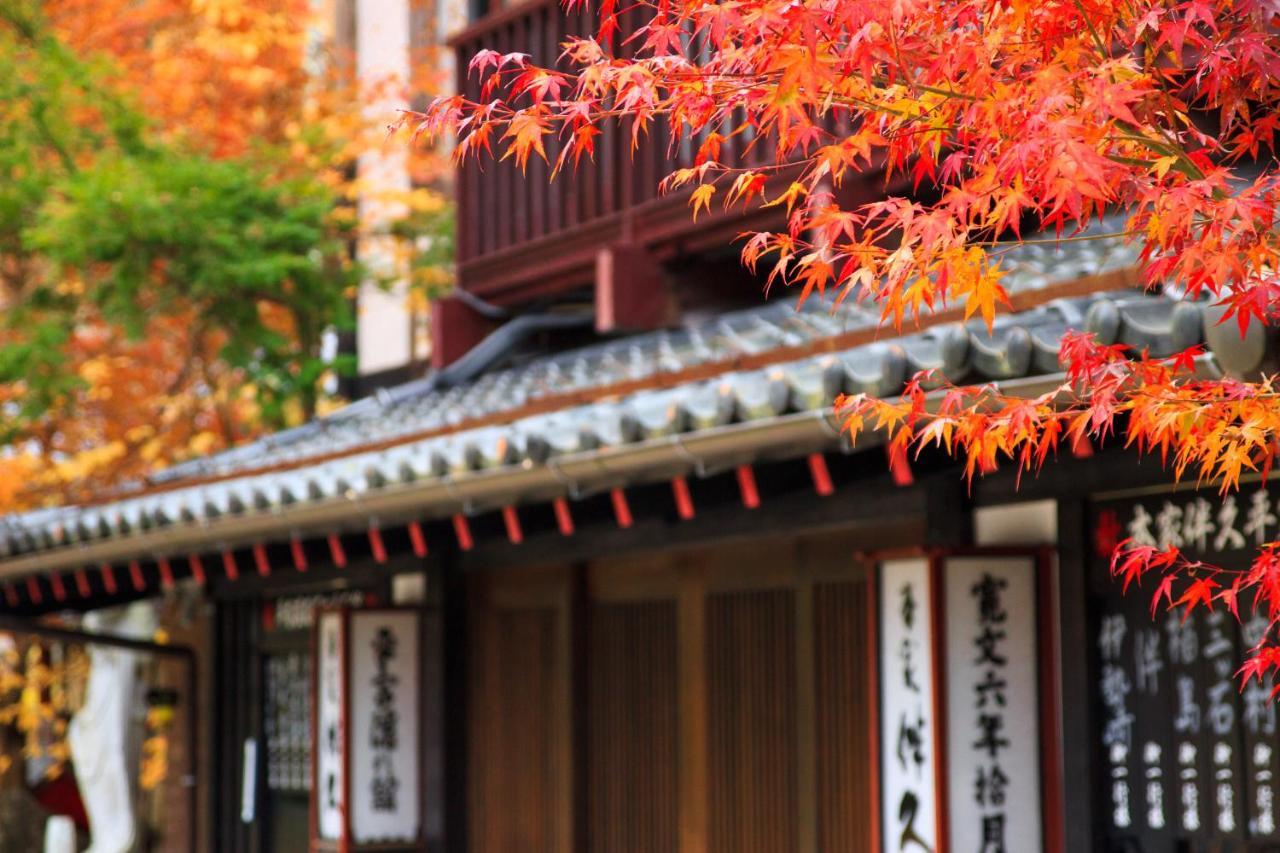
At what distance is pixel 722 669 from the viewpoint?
385 inches

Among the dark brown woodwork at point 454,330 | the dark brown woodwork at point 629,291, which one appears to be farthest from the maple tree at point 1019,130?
the dark brown woodwork at point 454,330

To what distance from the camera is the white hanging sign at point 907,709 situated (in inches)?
295

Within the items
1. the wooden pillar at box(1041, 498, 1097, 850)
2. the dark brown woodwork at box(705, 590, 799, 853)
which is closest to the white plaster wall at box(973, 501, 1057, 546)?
the wooden pillar at box(1041, 498, 1097, 850)

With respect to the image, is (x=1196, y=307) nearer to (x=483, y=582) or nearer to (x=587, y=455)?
(x=587, y=455)

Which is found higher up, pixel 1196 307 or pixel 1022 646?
pixel 1196 307

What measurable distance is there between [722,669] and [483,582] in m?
2.71

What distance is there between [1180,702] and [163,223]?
9.32 metres

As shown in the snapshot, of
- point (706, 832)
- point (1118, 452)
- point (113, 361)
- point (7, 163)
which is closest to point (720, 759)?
point (706, 832)

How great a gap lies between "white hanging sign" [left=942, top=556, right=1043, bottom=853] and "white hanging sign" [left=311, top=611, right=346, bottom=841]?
5.29 m

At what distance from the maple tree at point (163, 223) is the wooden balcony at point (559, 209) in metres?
1.80

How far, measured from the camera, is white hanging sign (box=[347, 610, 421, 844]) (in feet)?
38.3

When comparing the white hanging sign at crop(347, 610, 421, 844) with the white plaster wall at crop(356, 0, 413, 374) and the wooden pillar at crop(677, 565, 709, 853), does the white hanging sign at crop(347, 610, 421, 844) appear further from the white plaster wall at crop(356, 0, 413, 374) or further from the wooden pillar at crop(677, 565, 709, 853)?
the white plaster wall at crop(356, 0, 413, 374)

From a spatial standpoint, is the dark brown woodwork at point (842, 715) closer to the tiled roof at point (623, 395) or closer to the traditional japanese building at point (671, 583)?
the traditional japanese building at point (671, 583)

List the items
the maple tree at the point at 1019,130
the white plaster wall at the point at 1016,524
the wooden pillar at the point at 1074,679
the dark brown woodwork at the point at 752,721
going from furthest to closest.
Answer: the dark brown woodwork at the point at 752,721 → the white plaster wall at the point at 1016,524 → the wooden pillar at the point at 1074,679 → the maple tree at the point at 1019,130
